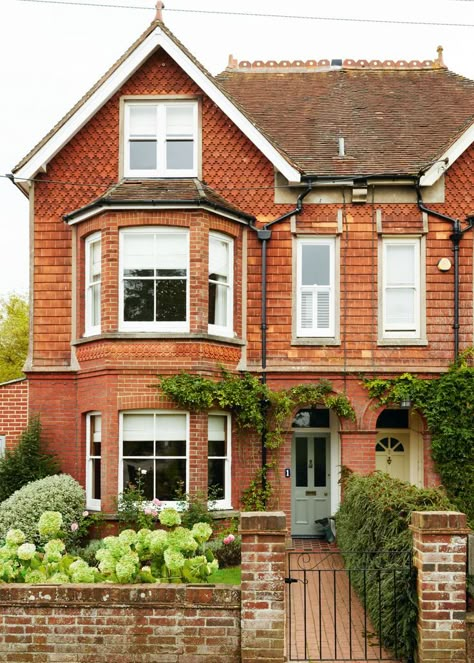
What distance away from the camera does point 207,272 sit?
15.8m

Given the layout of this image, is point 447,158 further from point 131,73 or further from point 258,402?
point 131,73

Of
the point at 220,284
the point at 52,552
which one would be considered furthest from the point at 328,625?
the point at 220,284

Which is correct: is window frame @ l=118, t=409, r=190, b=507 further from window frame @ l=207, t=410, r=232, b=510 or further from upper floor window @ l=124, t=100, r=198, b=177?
upper floor window @ l=124, t=100, r=198, b=177

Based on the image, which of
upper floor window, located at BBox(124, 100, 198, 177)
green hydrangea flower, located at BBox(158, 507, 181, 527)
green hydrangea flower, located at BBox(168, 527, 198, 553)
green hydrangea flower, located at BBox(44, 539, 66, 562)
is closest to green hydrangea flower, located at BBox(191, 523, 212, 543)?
green hydrangea flower, located at BBox(168, 527, 198, 553)

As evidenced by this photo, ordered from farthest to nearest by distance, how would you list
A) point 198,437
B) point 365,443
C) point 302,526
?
point 302,526 → point 365,443 → point 198,437

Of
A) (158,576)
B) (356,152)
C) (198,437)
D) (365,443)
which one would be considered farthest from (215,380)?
(158,576)

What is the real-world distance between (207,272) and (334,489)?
5.59m

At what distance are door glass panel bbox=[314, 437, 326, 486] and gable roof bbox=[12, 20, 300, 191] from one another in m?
5.97

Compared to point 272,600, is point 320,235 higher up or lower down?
higher up

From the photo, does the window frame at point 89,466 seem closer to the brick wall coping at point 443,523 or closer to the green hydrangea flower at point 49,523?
the green hydrangea flower at point 49,523

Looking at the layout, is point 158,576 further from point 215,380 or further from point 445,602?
point 215,380

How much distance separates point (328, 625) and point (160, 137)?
10.5m

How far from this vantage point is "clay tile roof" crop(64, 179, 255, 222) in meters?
15.5

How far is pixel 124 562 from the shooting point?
762cm
